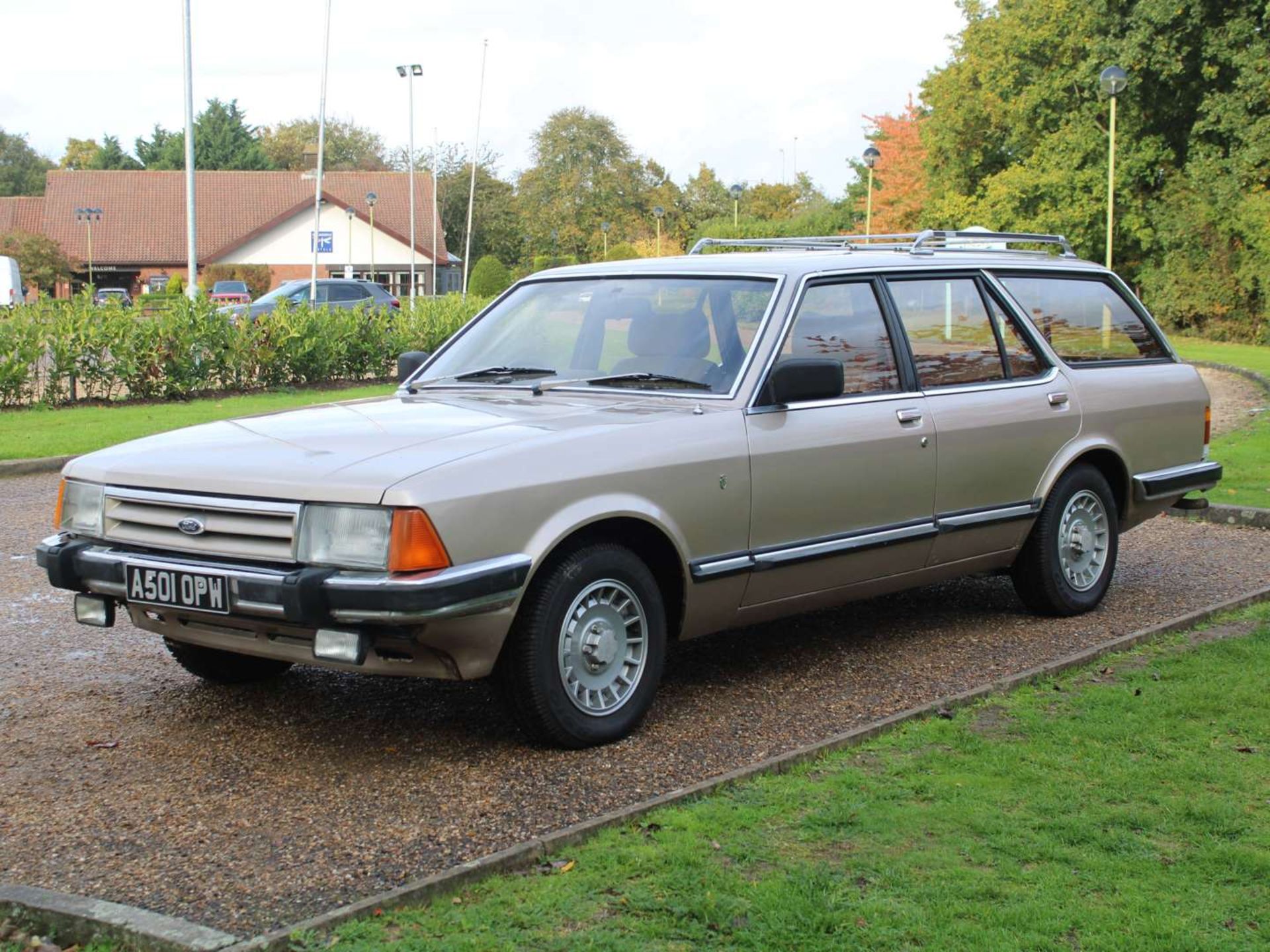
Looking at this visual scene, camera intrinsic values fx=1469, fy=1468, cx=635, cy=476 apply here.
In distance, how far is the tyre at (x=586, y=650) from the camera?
200 inches

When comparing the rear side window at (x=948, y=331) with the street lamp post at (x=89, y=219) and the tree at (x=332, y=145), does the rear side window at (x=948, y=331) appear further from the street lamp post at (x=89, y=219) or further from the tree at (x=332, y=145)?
the tree at (x=332, y=145)

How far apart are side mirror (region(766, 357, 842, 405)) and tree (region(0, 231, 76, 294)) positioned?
66536mm

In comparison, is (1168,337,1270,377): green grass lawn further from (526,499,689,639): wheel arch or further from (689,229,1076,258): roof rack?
(526,499,689,639): wheel arch

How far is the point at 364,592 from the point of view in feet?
15.2

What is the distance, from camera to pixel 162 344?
20.1m

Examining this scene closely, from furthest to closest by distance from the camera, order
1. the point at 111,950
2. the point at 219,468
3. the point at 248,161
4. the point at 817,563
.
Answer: the point at 248,161
the point at 817,563
the point at 219,468
the point at 111,950

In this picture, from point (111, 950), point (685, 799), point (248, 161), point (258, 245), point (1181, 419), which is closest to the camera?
point (111, 950)

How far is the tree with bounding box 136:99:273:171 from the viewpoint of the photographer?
332 feet

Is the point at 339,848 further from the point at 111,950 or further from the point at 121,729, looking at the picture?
the point at 121,729

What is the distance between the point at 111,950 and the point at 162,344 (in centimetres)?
1746

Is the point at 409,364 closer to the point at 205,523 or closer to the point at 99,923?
the point at 205,523

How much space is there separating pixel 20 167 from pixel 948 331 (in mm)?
135274

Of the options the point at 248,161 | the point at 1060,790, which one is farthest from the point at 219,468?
the point at 248,161

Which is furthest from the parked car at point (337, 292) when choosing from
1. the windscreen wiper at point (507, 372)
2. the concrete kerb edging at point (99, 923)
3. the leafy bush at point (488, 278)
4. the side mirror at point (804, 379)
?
the concrete kerb edging at point (99, 923)
